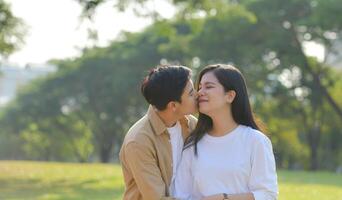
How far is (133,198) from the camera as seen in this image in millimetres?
3285

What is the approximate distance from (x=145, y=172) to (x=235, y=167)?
45cm

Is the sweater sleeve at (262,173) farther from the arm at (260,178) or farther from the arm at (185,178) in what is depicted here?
the arm at (185,178)

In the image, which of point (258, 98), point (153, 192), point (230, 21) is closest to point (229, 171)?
point (153, 192)

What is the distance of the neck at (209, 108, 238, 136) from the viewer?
3254 mm

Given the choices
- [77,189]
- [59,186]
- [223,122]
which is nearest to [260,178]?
[223,122]

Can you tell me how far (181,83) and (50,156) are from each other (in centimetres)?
4610

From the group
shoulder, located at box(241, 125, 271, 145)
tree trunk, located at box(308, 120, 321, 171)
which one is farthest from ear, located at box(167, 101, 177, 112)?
tree trunk, located at box(308, 120, 321, 171)

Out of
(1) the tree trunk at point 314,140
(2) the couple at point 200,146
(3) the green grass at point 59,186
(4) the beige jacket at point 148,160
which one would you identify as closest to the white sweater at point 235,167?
(2) the couple at point 200,146

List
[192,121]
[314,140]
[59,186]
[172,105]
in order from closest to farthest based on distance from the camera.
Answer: [172,105]
[192,121]
[59,186]
[314,140]

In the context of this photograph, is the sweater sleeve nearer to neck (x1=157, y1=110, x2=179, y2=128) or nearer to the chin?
the chin

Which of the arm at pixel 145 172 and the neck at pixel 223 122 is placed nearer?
the arm at pixel 145 172

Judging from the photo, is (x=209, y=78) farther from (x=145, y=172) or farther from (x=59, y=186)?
(x=59, y=186)

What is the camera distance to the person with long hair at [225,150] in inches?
123

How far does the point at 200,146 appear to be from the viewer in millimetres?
3266
